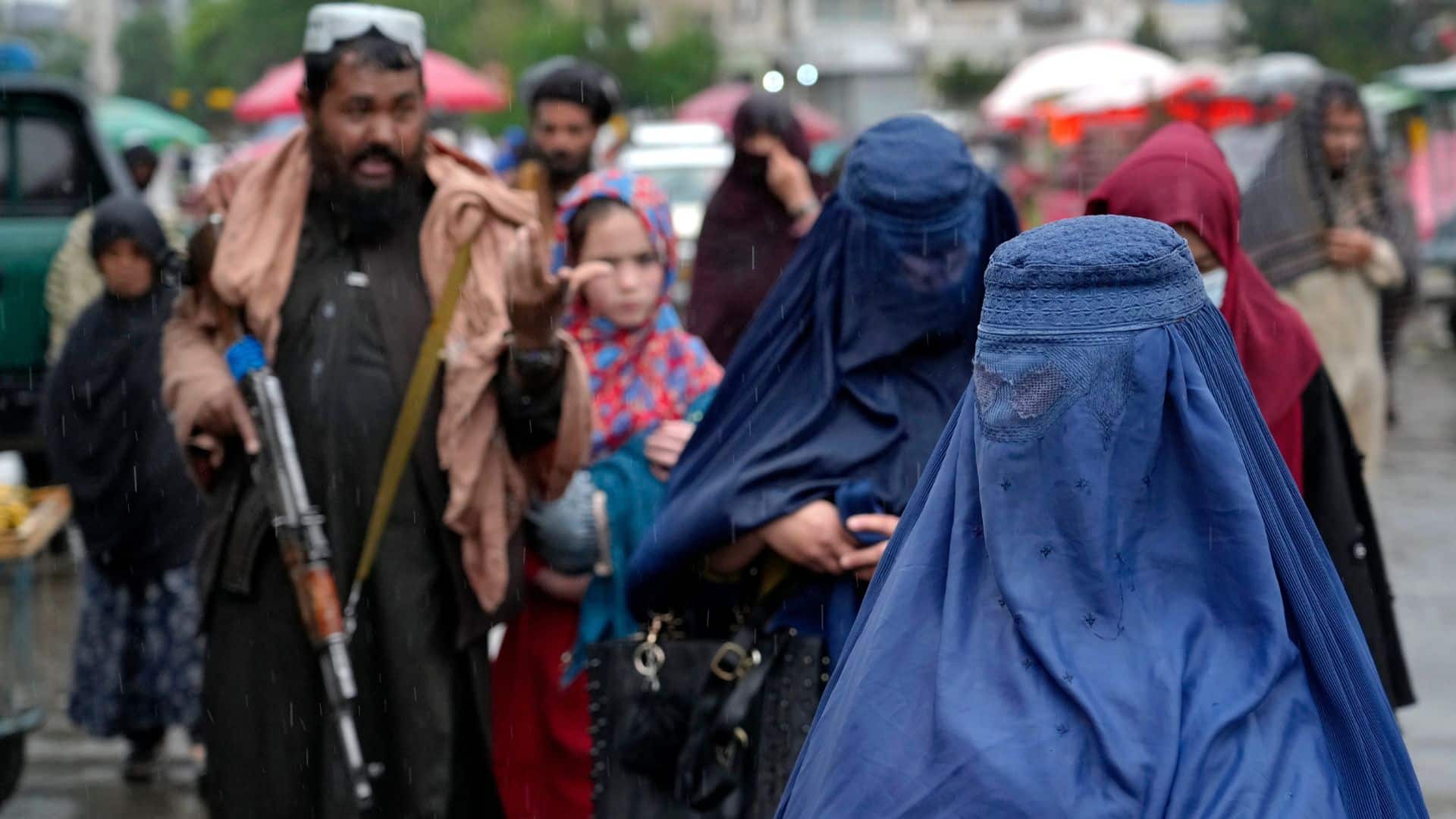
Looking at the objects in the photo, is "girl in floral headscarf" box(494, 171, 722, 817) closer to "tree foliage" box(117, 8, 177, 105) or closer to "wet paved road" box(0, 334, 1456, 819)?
"wet paved road" box(0, 334, 1456, 819)

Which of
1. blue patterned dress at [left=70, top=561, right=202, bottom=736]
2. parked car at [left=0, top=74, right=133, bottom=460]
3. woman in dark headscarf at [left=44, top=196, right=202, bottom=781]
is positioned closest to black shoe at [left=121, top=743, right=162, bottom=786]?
woman in dark headscarf at [left=44, top=196, right=202, bottom=781]

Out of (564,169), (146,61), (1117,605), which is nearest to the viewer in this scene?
(1117,605)

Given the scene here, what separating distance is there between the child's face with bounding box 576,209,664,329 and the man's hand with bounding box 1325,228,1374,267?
3022mm

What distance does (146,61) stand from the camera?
71.2m

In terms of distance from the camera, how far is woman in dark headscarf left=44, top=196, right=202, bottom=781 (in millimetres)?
6465

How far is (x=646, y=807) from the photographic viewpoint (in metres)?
3.90

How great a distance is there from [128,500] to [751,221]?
7.03ft

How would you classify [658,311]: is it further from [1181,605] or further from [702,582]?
[1181,605]

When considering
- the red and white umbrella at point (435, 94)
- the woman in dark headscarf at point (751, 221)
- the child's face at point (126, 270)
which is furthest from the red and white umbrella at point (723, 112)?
the child's face at point (126, 270)

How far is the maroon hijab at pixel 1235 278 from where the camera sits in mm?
3988

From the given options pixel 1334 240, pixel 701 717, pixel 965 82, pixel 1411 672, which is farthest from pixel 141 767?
pixel 965 82

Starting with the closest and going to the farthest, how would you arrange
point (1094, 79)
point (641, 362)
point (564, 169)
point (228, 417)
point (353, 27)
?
1. point (228, 417)
2. point (353, 27)
3. point (641, 362)
4. point (564, 169)
5. point (1094, 79)

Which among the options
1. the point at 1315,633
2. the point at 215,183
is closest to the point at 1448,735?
the point at 215,183

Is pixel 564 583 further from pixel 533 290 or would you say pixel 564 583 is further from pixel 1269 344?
pixel 1269 344
